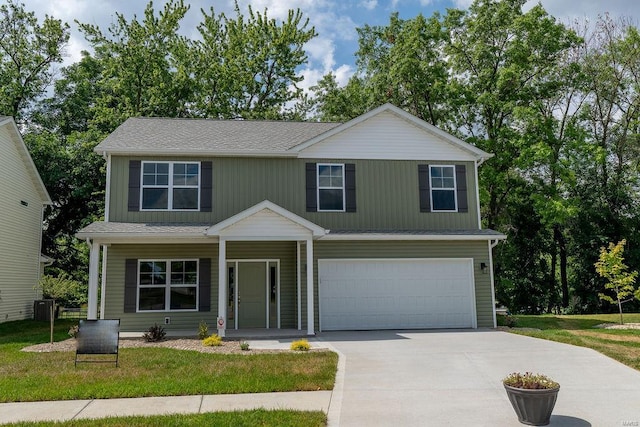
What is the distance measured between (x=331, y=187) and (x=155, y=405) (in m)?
9.87

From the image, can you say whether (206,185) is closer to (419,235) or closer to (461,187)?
(419,235)

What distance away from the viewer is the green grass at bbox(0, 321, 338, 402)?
718 cm

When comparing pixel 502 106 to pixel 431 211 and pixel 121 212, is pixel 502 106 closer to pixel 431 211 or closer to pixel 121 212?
pixel 431 211

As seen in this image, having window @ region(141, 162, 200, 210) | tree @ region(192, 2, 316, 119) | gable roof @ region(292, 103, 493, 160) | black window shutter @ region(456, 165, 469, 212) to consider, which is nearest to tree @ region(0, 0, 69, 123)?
tree @ region(192, 2, 316, 119)

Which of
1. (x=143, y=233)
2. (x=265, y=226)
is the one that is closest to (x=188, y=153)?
(x=143, y=233)

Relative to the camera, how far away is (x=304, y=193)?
15.4m

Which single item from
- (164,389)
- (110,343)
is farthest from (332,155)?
(164,389)

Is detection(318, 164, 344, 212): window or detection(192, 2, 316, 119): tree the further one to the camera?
detection(192, 2, 316, 119): tree

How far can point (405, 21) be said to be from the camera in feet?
93.2

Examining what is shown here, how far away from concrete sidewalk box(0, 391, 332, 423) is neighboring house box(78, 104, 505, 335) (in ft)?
23.0

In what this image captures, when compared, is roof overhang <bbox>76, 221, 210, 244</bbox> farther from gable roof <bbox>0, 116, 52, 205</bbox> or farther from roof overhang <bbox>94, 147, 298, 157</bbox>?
gable roof <bbox>0, 116, 52, 205</bbox>

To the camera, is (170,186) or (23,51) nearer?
(170,186)

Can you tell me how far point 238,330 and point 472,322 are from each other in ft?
22.7

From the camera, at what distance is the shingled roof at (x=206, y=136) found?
14.9 meters
